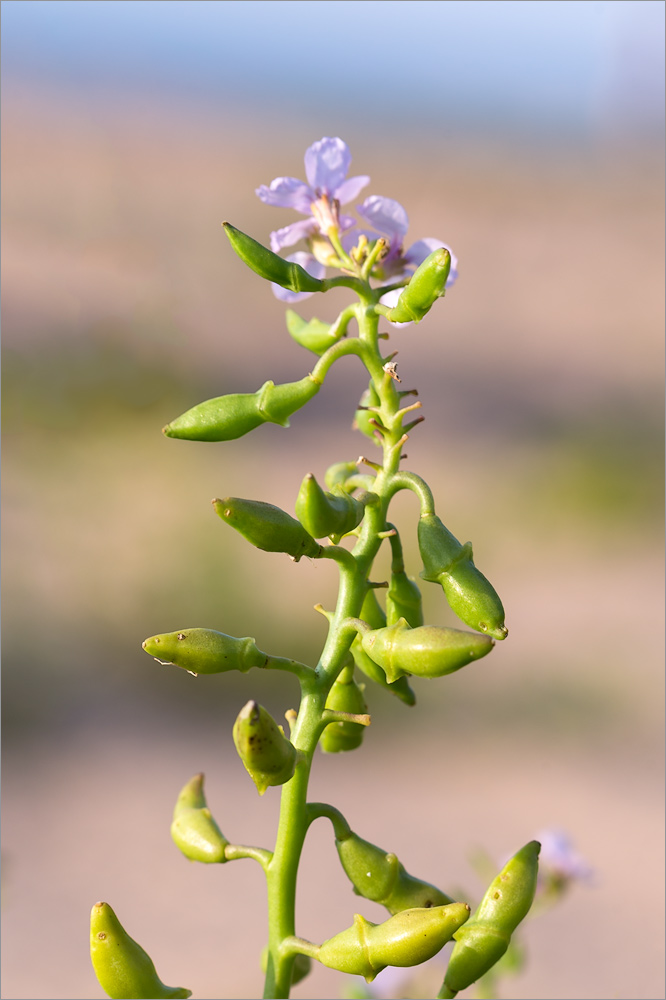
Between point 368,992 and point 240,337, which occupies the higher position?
point 240,337

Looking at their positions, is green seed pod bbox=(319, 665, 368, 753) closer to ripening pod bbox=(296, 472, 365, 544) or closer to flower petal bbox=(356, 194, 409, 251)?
ripening pod bbox=(296, 472, 365, 544)

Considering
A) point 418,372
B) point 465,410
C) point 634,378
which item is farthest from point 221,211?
point 634,378

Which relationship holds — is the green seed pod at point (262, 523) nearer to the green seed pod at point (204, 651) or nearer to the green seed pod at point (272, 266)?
the green seed pod at point (204, 651)

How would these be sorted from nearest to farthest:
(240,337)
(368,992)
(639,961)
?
(368,992) < (639,961) < (240,337)

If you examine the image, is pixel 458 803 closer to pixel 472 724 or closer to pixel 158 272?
pixel 472 724

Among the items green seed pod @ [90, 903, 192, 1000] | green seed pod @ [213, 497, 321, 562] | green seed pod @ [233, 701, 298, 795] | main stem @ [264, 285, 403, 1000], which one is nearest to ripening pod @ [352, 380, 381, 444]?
main stem @ [264, 285, 403, 1000]

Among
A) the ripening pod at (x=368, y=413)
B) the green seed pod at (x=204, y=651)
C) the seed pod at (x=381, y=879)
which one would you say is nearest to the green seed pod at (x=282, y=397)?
the ripening pod at (x=368, y=413)
